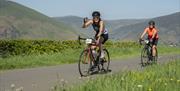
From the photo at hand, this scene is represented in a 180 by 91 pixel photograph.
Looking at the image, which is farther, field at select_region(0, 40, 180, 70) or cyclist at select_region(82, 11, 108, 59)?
field at select_region(0, 40, 180, 70)

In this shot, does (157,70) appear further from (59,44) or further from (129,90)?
(59,44)

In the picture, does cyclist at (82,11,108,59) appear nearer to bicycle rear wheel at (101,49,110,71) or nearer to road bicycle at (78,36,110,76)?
road bicycle at (78,36,110,76)

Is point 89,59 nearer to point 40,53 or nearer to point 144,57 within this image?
point 144,57

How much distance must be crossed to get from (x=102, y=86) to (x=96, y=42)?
22.8 feet

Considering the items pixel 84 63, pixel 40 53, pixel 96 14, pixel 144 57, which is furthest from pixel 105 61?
pixel 40 53

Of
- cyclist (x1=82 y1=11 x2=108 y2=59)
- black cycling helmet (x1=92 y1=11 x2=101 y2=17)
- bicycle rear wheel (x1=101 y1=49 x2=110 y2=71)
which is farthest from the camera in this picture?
bicycle rear wheel (x1=101 y1=49 x2=110 y2=71)

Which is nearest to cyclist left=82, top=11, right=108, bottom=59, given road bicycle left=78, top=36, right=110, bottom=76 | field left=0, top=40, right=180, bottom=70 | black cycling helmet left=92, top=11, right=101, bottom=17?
black cycling helmet left=92, top=11, right=101, bottom=17

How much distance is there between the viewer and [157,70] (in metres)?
12.4

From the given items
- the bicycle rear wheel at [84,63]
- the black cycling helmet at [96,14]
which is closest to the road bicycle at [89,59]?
the bicycle rear wheel at [84,63]

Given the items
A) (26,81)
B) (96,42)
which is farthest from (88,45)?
(26,81)

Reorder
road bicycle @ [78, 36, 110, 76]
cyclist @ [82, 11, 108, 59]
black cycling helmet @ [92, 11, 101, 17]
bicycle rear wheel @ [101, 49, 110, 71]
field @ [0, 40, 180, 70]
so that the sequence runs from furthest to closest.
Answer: field @ [0, 40, 180, 70] < bicycle rear wheel @ [101, 49, 110, 71] < road bicycle @ [78, 36, 110, 76] < cyclist @ [82, 11, 108, 59] < black cycling helmet @ [92, 11, 101, 17]

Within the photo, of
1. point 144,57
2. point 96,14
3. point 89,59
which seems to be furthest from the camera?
point 144,57

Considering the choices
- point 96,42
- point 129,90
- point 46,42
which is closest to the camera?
point 129,90

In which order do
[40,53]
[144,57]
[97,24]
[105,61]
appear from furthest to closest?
[40,53], [144,57], [105,61], [97,24]
